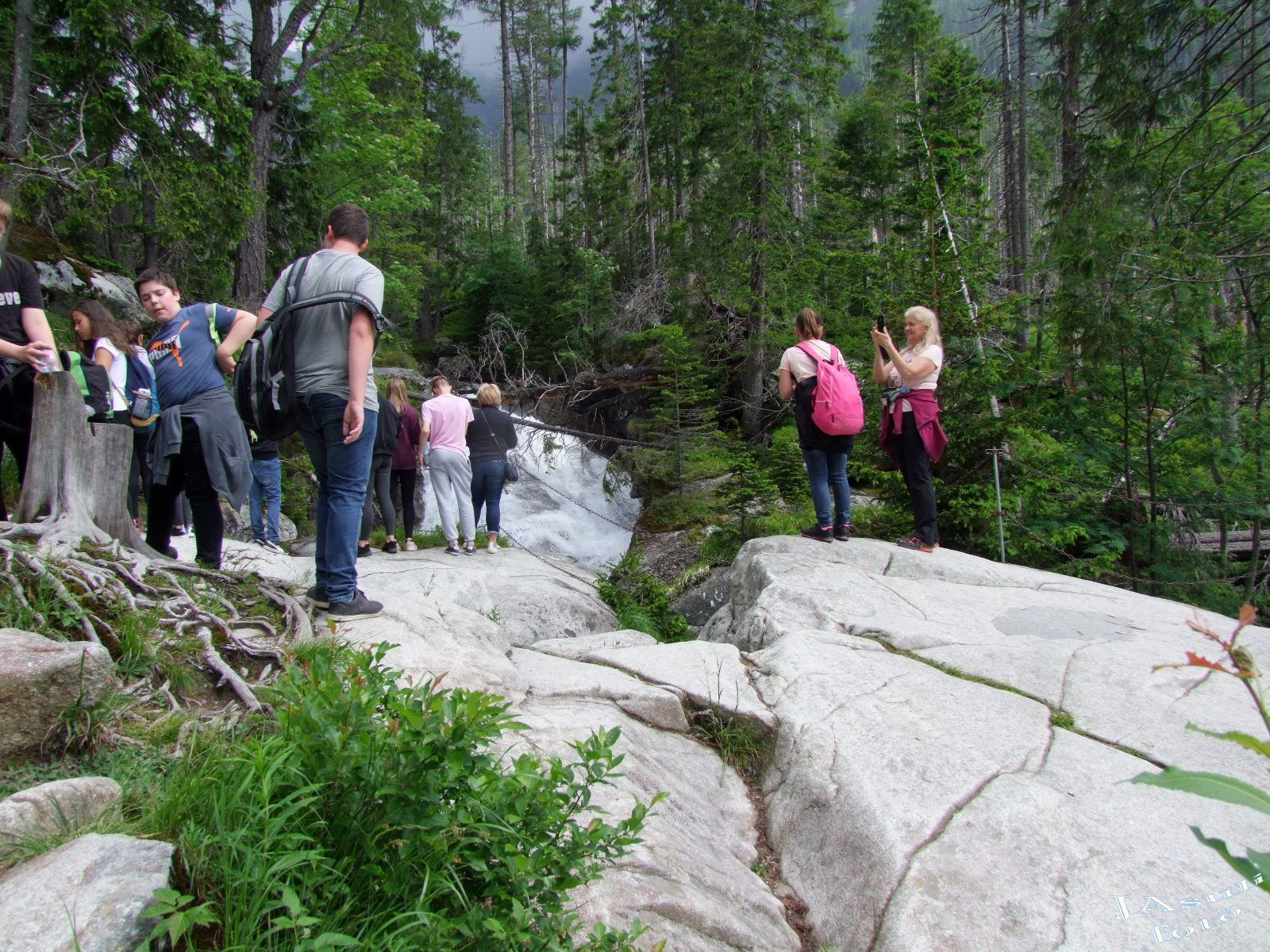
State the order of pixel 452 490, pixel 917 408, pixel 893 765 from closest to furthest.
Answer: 1. pixel 893 765
2. pixel 917 408
3. pixel 452 490

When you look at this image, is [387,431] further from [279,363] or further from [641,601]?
[279,363]

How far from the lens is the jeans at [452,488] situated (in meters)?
7.97

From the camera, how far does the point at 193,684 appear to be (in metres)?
2.58

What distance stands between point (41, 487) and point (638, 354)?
51.1 ft

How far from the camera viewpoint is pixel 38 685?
204cm

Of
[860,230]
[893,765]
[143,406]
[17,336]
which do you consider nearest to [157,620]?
[17,336]

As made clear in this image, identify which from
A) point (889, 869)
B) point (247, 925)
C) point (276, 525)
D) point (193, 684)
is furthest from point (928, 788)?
point (276, 525)

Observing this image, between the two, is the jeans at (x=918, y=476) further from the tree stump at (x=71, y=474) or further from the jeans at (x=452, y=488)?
the tree stump at (x=71, y=474)

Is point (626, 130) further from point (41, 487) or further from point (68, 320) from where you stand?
point (41, 487)

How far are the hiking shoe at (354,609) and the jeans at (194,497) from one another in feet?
3.01

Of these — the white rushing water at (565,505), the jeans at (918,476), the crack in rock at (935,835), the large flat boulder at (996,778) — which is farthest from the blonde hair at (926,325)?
the white rushing water at (565,505)

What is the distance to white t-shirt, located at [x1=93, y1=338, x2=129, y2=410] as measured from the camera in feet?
18.5

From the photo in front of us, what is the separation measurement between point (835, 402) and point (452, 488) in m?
4.28

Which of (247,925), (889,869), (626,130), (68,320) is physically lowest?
(889,869)
